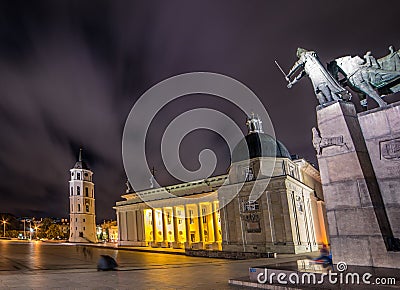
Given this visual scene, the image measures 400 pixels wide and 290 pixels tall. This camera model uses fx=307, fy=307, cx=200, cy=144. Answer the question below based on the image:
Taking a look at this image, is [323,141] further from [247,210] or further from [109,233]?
[109,233]

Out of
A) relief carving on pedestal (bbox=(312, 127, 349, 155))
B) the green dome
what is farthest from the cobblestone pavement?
the green dome

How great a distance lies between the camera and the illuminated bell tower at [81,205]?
9418 cm

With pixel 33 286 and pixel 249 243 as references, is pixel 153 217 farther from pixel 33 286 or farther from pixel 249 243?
pixel 33 286

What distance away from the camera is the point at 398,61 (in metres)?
10.2

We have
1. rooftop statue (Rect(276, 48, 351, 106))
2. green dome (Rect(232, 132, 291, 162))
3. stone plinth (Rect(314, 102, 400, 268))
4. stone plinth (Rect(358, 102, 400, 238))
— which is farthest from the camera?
green dome (Rect(232, 132, 291, 162))

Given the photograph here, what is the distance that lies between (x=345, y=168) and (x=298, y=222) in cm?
3741

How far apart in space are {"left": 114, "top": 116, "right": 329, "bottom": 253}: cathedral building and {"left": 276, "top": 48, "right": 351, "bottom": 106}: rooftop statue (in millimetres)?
34496

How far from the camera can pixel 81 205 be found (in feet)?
320

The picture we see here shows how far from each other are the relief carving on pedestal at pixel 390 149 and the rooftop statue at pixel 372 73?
53.1 inches

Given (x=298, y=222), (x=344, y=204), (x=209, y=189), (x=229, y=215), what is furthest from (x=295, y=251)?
(x=344, y=204)

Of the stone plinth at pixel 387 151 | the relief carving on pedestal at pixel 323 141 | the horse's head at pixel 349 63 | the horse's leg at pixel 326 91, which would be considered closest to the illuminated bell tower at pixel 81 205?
the relief carving on pedestal at pixel 323 141

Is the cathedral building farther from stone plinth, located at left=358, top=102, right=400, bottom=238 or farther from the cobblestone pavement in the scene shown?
stone plinth, located at left=358, top=102, right=400, bottom=238

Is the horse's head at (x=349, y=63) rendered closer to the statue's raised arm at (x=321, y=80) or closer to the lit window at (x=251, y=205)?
the statue's raised arm at (x=321, y=80)

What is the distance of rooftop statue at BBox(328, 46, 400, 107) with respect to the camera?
408 inches
